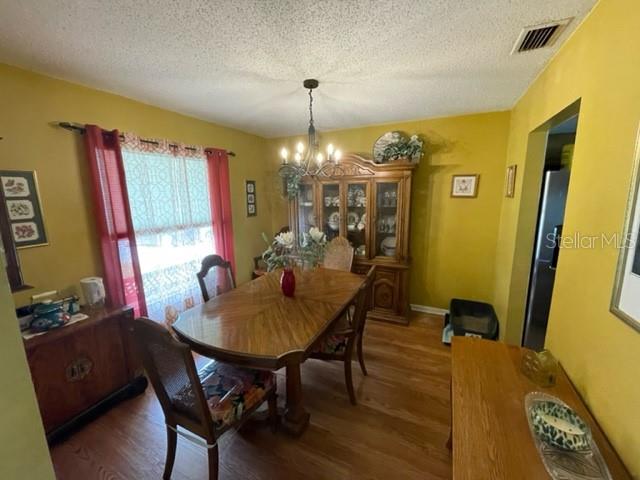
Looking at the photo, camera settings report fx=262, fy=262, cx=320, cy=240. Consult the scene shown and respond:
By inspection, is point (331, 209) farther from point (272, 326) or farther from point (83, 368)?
point (83, 368)

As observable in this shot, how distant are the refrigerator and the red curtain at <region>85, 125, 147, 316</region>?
3308 millimetres

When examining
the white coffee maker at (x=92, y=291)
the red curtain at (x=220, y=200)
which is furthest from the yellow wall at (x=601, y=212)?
the red curtain at (x=220, y=200)

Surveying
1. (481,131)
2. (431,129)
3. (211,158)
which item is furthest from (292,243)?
(481,131)

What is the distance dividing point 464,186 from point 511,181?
555 mm

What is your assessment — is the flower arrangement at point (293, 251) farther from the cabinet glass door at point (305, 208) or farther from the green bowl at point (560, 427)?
the green bowl at point (560, 427)

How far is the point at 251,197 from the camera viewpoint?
3.63 metres

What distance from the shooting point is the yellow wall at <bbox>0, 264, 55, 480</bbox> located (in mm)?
603

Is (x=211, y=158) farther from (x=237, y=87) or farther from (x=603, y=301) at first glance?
(x=603, y=301)

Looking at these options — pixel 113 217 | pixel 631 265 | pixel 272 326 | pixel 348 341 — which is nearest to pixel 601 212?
pixel 631 265

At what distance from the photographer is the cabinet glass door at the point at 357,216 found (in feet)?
10.4

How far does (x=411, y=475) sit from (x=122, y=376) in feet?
6.82

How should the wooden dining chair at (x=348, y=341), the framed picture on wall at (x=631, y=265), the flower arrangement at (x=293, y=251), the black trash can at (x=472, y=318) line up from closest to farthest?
1. the framed picture on wall at (x=631, y=265)
2. the wooden dining chair at (x=348, y=341)
3. the flower arrangement at (x=293, y=251)
4. the black trash can at (x=472, y=318)

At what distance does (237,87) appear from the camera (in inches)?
80.4

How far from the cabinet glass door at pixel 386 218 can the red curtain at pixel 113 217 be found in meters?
2.46
